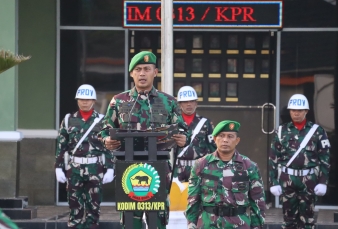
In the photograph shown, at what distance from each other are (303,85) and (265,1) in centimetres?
157

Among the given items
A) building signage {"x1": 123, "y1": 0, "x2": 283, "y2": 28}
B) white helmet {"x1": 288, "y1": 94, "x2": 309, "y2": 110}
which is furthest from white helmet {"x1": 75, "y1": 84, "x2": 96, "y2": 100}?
white helmet {"x1": 288, "y1": 94, "x2": 309, "y2": 110}

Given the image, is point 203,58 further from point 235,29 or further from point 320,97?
point 320,97

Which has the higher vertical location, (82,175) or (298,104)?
(298,104)

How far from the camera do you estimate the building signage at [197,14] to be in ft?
45.1

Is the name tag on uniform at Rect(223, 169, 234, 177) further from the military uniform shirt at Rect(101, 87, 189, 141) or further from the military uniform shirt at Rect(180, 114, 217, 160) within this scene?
the military uniform shirt at Rect(180, 114, 217, 160)

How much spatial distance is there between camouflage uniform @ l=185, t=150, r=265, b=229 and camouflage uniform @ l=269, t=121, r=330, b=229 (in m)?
4.22

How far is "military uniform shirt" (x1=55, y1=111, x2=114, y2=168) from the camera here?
12.0 meters

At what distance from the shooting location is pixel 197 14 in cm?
1386

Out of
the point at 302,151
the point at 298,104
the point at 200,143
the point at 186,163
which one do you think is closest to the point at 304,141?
the point at 302,151

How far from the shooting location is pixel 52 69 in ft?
46.9

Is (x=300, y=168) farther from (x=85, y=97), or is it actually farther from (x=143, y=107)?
(x=143, y=107)

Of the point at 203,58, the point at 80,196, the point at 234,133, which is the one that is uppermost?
the point at 203,58

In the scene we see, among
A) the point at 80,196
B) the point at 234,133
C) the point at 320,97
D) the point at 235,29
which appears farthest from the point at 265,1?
the point at 234,133

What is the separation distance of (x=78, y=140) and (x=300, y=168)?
2963 millimetres
